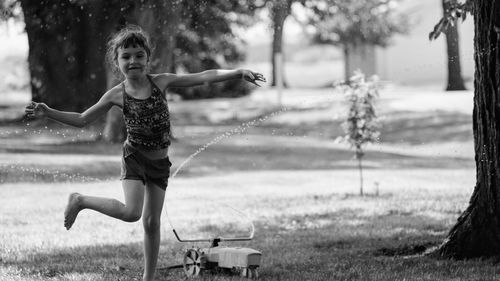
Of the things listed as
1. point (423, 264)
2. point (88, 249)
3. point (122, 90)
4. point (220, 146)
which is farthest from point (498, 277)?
point (220, 146)

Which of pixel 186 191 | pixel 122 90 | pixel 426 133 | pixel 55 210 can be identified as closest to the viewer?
pixel 122 90

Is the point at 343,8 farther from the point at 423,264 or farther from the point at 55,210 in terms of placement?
the point at 423,264

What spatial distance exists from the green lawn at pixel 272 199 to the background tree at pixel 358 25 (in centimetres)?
317

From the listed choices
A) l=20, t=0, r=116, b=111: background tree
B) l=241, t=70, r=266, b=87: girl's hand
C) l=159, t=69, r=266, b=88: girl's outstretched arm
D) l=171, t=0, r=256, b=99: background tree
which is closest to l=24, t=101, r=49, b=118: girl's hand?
l=159, t=69, r=266, b=88: girl's outstretched arm

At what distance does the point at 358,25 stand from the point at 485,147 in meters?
24.0

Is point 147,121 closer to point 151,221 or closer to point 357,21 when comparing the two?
point 151,221

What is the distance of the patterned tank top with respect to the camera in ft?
15.6

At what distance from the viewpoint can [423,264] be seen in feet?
19.2

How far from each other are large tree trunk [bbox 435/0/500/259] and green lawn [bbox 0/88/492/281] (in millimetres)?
238

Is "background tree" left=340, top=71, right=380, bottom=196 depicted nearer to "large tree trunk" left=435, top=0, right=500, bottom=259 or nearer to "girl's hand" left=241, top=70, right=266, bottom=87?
"large tree trunk" left=435, top=0, right=500, bottom=259

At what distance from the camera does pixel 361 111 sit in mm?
10953

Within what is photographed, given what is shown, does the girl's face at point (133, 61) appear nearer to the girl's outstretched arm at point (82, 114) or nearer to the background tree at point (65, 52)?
the girl's outstretched arm at point (82, 114)

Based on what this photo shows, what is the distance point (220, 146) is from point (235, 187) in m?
7.38

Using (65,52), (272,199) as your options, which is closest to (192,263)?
(272,199)
